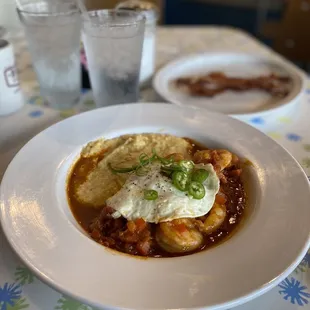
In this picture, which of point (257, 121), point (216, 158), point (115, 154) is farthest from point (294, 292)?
point (257, 121)

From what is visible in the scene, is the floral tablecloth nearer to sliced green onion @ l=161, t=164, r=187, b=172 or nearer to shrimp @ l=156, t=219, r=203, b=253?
shrimp @ l=156, t=219, r=203, b=253

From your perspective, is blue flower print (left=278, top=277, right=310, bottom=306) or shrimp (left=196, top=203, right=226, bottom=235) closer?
blue flower print (left=278, top=277, right=310, bottom=306)

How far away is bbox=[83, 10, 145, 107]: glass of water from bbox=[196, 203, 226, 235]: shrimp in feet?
2.76

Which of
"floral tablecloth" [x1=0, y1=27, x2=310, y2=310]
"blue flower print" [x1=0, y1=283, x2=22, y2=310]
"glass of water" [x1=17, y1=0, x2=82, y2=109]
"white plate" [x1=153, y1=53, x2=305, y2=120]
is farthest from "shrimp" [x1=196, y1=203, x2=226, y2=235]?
"glass of water" [x1=17, y1=0, x2=82, y2=109]

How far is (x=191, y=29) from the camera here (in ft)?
9.74

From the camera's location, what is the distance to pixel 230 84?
83.1 inches

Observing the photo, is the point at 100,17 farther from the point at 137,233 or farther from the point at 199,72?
the point at 137,233

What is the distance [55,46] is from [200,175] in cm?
102

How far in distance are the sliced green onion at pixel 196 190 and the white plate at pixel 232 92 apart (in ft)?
2.25

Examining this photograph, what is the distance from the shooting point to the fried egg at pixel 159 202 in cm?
115

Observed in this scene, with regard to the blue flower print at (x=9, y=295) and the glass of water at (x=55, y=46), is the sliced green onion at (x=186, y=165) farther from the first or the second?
the glass of water at (x=55, y=46)

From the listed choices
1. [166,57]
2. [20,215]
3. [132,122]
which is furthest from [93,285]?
[166,57]

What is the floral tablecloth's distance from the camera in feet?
3.43

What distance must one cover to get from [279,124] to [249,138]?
1.35 ft
